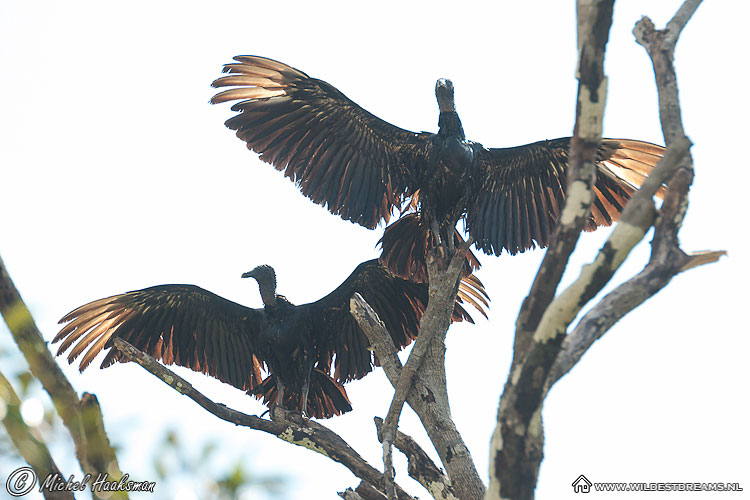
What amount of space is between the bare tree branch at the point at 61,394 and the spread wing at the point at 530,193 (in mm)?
4382

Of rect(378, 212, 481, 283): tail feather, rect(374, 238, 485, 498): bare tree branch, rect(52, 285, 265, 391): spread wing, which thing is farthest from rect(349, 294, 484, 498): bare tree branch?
rect(52, 285, 265, 391): spread wing

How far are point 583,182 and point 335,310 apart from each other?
3.90m

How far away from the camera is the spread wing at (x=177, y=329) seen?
693 centimetres

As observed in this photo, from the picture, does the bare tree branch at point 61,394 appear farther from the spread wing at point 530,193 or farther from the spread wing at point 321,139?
the spread wing at point 530,193

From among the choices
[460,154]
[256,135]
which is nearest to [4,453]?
[460,154]

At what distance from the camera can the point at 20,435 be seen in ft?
6.12

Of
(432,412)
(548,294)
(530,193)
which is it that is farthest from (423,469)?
(548,294)

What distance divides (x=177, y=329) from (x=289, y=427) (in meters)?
1.73

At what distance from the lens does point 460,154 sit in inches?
237

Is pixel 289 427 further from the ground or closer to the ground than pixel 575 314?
closer to the ground

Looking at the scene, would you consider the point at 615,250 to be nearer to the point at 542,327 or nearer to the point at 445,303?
the point at 542,327

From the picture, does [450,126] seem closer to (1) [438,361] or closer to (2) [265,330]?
(1) [438,361]

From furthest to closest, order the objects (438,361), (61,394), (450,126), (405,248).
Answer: (405,248), (450,126), (438,361), (61,394)

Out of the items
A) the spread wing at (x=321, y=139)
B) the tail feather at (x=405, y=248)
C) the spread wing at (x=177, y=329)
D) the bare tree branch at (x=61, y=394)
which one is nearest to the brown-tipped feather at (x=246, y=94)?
the spread wing at (x=321, y=139)
